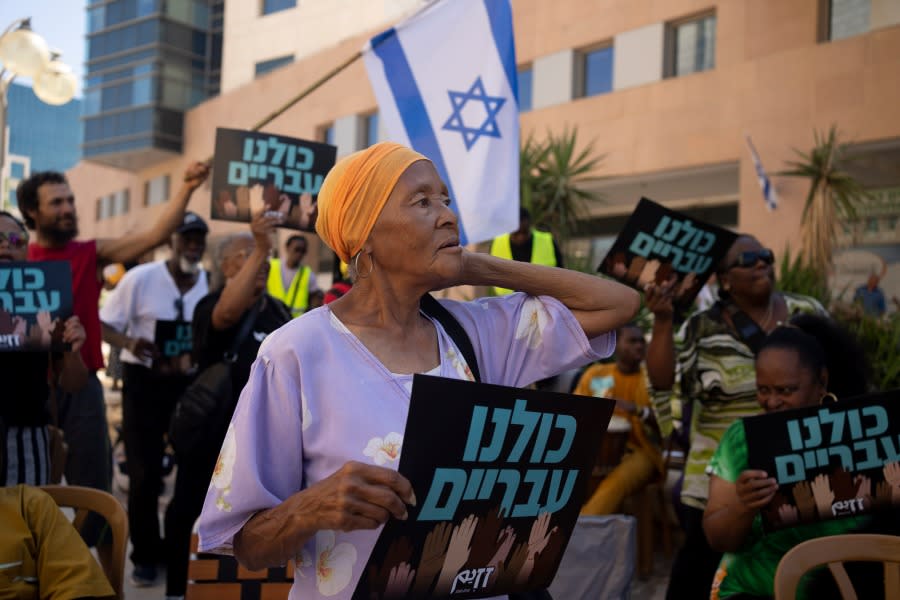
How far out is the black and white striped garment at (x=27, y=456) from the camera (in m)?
3.29

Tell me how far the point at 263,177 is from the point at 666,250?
192 cm

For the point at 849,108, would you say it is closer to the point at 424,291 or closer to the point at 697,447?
the point at 697,447

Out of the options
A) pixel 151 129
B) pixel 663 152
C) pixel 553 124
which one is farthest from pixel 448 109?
pixel 151 129

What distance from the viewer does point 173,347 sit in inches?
199

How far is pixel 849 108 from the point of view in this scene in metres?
14.4

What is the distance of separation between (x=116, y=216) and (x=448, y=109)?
1399 inches

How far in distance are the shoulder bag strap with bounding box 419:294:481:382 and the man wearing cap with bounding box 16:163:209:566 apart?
2.54 meters

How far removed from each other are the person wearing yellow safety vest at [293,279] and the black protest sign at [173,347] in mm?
2731

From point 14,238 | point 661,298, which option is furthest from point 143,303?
point 661,298

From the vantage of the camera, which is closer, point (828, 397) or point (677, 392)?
point (828, 397)

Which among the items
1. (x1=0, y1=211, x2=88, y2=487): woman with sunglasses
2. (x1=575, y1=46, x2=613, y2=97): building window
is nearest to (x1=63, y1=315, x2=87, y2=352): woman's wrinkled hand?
(x1=0, y1=211, x2=88, y2=487): woman with sunglasses

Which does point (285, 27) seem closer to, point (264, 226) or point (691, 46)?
point (691, 46)

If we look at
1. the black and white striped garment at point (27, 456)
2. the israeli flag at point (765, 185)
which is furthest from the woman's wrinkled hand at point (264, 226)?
the israeli flag at point (765, 185)

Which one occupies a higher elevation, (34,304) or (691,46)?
(691,46)
